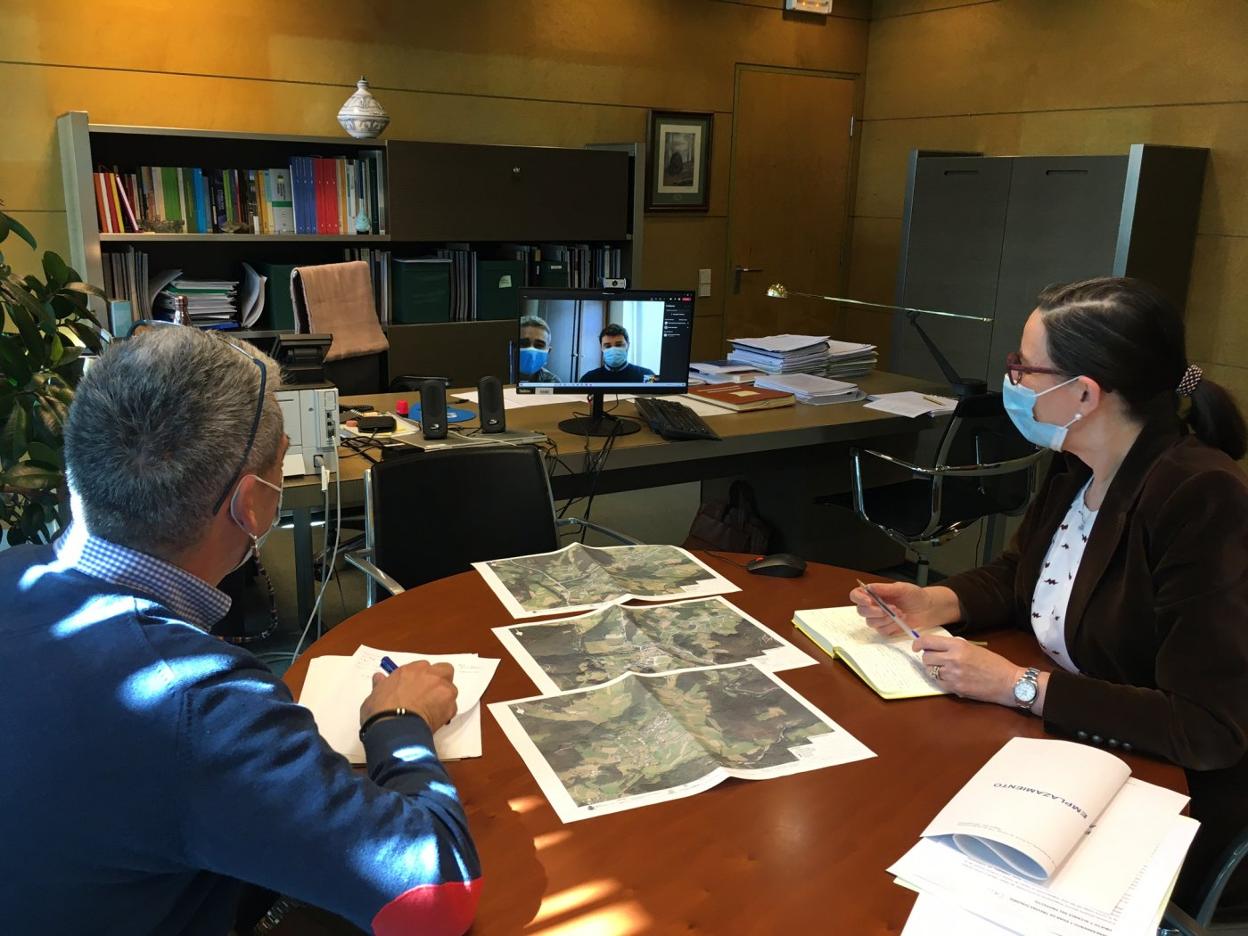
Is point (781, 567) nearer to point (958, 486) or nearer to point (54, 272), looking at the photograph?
point (958, 486)

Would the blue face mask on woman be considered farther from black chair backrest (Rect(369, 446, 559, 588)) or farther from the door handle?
the door handle

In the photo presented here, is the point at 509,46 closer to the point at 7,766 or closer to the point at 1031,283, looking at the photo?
the point at 1031,283

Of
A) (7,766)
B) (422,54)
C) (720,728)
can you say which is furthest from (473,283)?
(7,766)

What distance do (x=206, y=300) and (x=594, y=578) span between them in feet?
9.82

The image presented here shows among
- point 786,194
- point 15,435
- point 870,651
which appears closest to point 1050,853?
point 870,651

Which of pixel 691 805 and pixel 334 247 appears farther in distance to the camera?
pixel 334 247

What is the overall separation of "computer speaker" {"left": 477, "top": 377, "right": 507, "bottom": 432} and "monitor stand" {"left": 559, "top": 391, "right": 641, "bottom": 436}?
24 cm

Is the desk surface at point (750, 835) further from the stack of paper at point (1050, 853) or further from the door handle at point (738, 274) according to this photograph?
the door handle at point (738, 274)

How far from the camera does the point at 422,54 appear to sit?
4.86 m

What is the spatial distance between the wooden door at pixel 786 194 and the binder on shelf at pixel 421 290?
199cm

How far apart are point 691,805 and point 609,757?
0.14 m

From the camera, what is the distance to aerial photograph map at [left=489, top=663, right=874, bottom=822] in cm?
128

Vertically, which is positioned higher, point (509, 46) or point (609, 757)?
point (509, 46)

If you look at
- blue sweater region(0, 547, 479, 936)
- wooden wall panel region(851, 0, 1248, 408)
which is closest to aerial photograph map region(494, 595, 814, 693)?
blue sweater region(0, 547, 479, 936)
